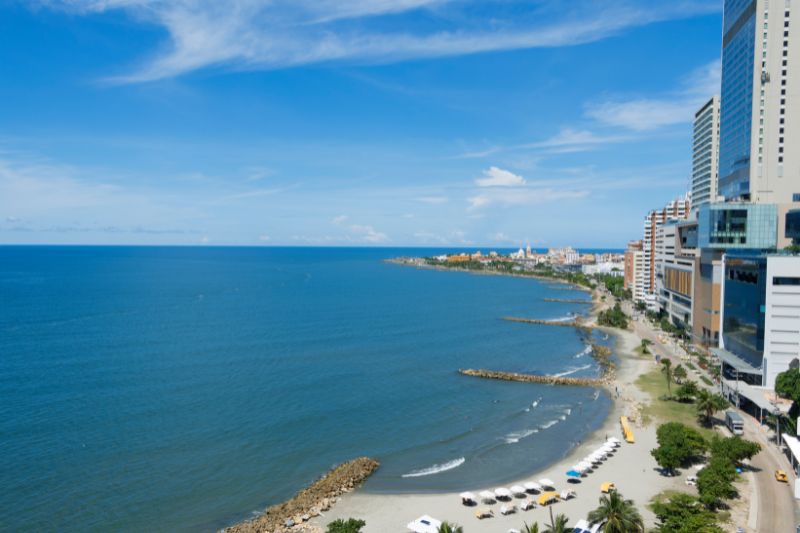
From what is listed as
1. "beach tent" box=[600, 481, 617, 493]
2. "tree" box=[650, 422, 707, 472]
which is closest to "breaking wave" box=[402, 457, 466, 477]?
"beach tent" box=[600, 481, 617, 493]

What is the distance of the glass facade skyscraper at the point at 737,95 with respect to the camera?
252 ft

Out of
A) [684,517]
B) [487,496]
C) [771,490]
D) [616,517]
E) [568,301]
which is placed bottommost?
[487,496]

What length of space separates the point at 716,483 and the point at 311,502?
945 inches

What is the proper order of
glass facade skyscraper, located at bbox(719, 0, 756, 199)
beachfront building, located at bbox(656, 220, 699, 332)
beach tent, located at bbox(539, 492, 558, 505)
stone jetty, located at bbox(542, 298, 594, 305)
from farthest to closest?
stone jetty, located at bbox(542, 298, 594, 305), beachfront building, located at bbox(656, 220, 699, 332), glass facade skyscraper, located at bbox(719, 0, 756, 199), beach tent, located at bbox(539, 492, 558, 505)

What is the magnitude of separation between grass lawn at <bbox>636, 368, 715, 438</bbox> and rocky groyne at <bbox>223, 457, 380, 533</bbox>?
27.2 meters

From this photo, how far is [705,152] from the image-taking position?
412 ft

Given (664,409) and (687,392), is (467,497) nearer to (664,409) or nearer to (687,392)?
(664,409)

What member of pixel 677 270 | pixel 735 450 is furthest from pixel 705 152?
pixel 735 450

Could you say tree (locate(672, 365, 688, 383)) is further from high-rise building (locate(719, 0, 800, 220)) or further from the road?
high-rise building (locate(719, 0, 800, 220))

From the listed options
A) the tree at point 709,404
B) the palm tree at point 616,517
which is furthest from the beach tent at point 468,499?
the tree at point 709,404

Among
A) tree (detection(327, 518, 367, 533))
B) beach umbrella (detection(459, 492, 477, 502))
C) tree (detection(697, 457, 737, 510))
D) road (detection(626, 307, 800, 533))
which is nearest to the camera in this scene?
tree (detection(327, 518, 367, 533))

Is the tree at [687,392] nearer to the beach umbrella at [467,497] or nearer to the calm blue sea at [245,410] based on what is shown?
Answer: the calm blue sea at [245,410]

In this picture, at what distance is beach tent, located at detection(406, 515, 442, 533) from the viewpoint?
98.5ft

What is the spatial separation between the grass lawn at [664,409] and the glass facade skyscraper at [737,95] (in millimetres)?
36380
